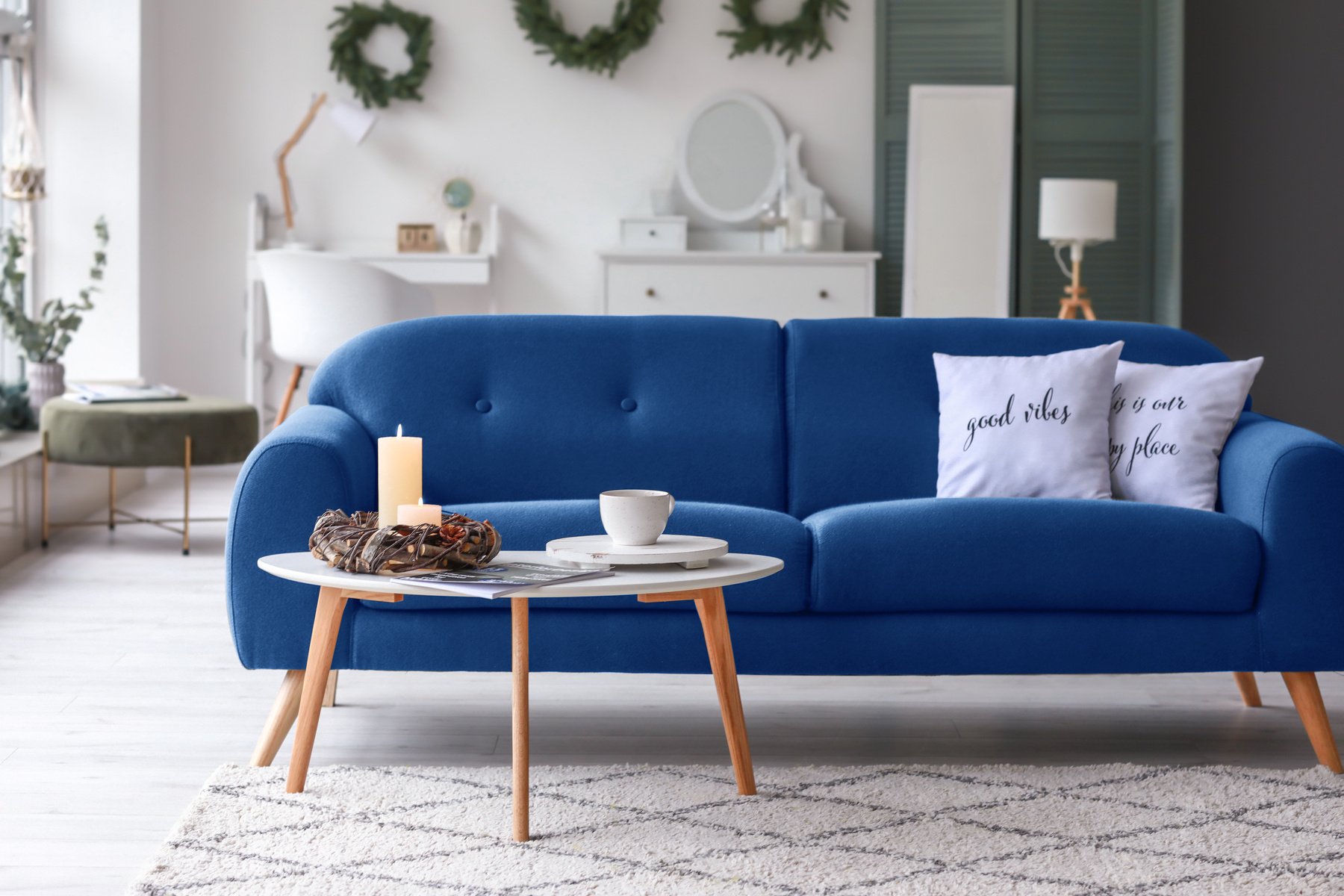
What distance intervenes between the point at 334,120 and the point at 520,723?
4.57 meters

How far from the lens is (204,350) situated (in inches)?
233

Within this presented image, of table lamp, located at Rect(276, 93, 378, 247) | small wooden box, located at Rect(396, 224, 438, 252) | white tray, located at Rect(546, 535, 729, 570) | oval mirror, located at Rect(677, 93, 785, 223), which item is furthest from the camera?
oval mirror, located at Rect(677, 93, 785, 223)

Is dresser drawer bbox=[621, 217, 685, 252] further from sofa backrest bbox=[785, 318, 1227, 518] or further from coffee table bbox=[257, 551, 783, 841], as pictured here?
coffee table bbox=[257, 551, 783, 841]

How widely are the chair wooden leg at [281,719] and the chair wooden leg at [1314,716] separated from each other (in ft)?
5.03

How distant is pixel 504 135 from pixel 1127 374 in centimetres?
390

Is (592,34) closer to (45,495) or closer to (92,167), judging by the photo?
(92,167)

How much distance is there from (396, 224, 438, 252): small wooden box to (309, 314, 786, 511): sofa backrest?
Result: 325 centimetres

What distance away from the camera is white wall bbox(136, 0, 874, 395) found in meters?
5.83

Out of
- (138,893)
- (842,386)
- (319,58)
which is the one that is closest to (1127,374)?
(842,386)

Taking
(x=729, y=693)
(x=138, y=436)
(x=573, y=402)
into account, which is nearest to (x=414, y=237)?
(x=138, y=436)

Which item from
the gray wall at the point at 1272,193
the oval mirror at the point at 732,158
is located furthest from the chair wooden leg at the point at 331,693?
the gray wall at the point at 1272,193

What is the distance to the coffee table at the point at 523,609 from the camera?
5.35 feet

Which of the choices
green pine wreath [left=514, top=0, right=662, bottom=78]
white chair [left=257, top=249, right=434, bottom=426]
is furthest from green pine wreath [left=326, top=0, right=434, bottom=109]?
white chair [left=257, top=249, right=434, bottom=426]

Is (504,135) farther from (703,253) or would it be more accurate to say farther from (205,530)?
(205,530)
